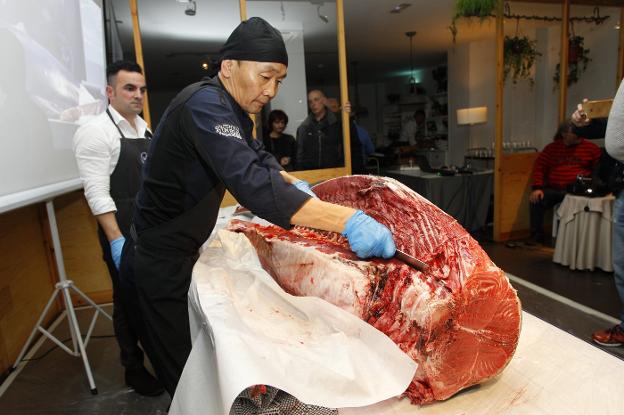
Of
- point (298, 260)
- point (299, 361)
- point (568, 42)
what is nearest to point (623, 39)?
point (568, 42)

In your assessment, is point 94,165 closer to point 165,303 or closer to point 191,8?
point 165,303

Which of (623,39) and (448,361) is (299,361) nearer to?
(448,361)

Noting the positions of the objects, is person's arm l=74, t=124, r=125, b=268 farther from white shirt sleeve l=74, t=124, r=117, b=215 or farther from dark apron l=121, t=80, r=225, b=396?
dark apron l=121, t=80, r=225, b=396

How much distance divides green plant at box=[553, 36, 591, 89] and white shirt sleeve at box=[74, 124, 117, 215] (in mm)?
5145

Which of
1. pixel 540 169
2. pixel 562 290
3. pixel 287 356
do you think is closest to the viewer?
pixel 287 356

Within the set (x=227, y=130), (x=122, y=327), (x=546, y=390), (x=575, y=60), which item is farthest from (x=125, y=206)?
(x=575, y=60)

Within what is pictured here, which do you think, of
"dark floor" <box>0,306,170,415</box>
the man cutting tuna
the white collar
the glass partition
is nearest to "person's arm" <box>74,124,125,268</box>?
the white collar

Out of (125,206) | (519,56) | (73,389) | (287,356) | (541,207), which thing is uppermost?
(519,56)

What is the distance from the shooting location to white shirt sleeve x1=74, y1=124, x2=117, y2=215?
213 centimetres

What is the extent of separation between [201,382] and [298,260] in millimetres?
541

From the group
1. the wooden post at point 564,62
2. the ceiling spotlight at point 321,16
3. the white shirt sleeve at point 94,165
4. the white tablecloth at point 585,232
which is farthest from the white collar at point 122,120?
the wooden post at point 564,62

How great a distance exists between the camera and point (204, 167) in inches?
57.1

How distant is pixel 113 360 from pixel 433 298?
254 centimetres

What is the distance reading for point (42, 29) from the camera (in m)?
2.22
